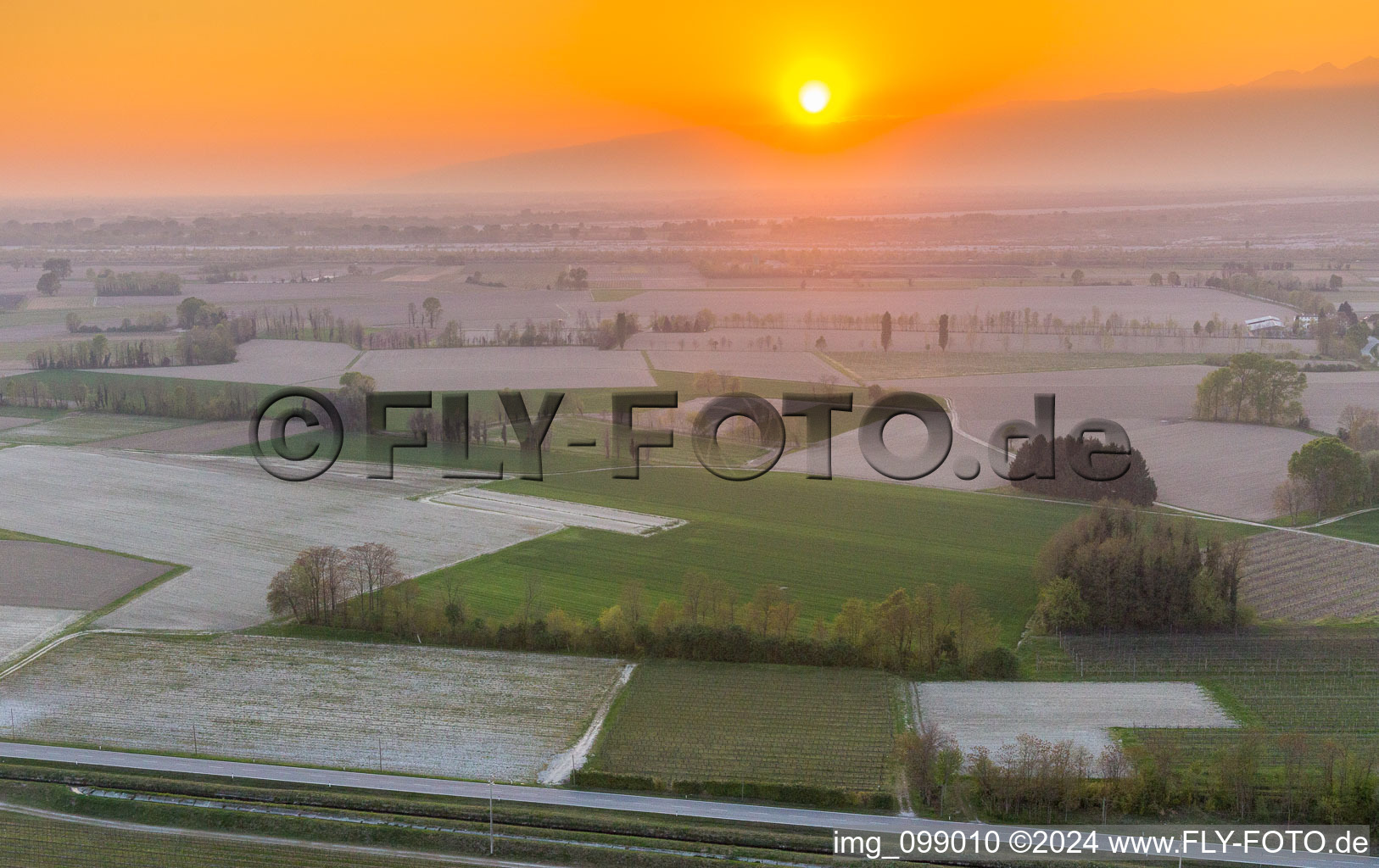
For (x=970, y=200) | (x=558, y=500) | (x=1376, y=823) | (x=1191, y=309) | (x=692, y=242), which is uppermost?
(x=970, y=200)

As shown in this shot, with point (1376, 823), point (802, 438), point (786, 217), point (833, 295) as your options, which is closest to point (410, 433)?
point (802, 438)

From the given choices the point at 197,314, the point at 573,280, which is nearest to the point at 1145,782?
the point at 197,314

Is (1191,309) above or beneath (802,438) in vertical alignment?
above

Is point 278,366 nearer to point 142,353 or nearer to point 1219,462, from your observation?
point 142,353

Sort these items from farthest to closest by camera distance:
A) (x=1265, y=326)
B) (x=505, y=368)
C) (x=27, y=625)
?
(x=1265, y=326), (x=505, y=368), (x=27, y=625)

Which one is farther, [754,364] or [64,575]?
[754,364]

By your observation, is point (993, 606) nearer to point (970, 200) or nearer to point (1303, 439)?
point (1303, 439)

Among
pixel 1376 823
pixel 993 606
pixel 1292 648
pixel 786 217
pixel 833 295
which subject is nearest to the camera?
pixel 1376 823
